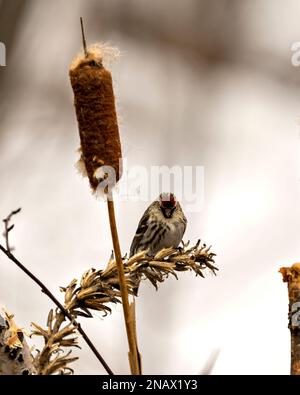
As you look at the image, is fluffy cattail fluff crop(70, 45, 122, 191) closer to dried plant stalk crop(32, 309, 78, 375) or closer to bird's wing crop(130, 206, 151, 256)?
dried plant stalk crop(32, 309, 78, 375)

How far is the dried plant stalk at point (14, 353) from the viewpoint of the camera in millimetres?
726

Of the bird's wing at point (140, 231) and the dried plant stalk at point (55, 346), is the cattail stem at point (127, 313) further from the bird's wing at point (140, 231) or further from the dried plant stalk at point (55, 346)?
the bird's wing at point (140, 231)

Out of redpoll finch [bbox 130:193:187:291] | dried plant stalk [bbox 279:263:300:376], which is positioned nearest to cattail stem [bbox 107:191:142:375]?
dried plant stalk [bbox 279:263:300:376]

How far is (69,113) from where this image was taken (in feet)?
6.32

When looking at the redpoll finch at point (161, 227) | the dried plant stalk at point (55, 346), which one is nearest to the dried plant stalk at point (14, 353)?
the dried plant stalk at point (55, 346)

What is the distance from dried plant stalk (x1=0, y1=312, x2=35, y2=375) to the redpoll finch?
2.12 m

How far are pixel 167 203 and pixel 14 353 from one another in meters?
2.22

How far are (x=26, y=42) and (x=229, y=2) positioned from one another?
0.48 m

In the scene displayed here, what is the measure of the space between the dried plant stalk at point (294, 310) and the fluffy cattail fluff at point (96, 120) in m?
0.19

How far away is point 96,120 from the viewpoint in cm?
78

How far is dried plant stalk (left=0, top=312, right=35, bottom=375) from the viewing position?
726 millimetres

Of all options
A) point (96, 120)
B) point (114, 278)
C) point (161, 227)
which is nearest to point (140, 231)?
point (161, 227)

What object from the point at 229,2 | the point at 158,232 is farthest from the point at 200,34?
the point at 158,232

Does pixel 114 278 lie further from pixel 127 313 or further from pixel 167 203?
pixel 167 203
